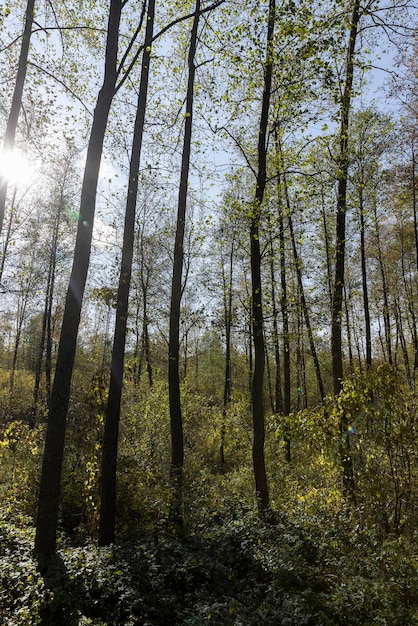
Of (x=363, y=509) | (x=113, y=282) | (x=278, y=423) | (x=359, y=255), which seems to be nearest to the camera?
(x=363, y=509)

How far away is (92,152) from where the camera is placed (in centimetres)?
635

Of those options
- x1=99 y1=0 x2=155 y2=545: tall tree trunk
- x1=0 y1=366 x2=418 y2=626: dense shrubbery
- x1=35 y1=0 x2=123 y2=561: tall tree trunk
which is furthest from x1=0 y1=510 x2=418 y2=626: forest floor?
x1=99 y1=0 x2=155 y2=545: tall tree trunk

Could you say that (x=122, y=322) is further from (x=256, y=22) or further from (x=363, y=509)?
(x=256, y=22)

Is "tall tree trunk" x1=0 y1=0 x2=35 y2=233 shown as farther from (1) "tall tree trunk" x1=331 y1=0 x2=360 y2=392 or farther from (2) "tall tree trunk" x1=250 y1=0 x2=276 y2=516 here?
(1) "tall tree trunk" x1=331 y1=0 x2=360 y2=392

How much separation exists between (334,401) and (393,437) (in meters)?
0.95

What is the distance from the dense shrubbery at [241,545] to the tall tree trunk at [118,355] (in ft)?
1.68

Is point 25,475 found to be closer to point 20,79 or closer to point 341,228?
point 20,79

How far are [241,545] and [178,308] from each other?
15.9 feet

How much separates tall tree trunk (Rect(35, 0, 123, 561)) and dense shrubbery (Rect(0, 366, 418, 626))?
480 mm

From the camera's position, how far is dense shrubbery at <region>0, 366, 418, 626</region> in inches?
151

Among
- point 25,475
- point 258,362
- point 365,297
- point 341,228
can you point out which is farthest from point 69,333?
point 365,297

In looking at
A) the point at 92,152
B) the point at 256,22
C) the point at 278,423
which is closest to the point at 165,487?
the point at 278,423

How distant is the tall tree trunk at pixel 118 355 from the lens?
6309mm

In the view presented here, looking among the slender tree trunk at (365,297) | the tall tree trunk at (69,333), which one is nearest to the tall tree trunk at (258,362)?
the tall tree trunk at (69,333)
